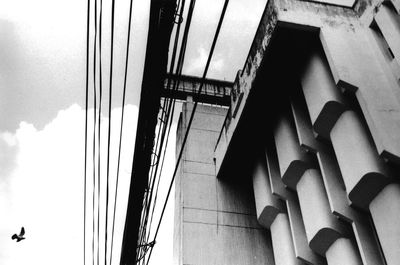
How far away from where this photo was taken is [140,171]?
23.1 ft

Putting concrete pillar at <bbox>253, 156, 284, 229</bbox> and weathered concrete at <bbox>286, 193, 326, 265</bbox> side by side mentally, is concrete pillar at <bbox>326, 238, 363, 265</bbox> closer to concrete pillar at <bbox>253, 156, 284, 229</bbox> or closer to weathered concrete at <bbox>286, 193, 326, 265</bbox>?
weathered concrete at <bbox>286, 193, 326, 265</bbox>

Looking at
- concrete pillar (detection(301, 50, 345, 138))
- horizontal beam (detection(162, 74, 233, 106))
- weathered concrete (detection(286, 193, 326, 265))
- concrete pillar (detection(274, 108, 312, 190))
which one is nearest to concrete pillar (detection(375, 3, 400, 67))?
concrete pillar (detection(301, 50, 345, 138))

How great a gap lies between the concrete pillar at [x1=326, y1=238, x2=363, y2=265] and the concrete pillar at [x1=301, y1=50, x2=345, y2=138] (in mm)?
1680

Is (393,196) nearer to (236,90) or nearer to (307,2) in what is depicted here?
(307,2)

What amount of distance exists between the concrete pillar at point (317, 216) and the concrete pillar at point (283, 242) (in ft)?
2.88

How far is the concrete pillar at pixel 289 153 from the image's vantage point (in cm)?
721

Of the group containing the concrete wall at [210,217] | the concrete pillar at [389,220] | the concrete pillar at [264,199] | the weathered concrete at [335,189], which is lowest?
the concrete wall at [210,217]

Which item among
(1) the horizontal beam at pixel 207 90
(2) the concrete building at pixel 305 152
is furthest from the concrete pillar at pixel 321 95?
(1) the horizontal beam at pixel 207 90

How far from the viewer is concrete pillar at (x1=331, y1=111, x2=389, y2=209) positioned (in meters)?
5.34

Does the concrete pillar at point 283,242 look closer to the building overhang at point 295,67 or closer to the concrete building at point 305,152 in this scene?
the concrete building at point 305,152

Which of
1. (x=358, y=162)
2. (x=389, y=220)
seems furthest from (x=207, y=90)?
(x=389, y=220)

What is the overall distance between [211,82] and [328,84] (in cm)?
614

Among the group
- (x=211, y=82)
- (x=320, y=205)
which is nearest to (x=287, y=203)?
(x=320, y=205)

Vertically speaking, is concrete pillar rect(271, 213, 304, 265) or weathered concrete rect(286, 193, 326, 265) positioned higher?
weathered concrete rect(286, 193, 326, 265)
